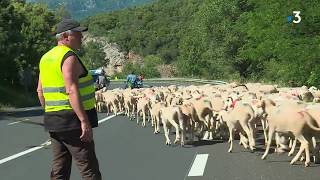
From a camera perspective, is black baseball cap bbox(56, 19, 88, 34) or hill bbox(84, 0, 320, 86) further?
hill bbox(84, 0, 320, 86)

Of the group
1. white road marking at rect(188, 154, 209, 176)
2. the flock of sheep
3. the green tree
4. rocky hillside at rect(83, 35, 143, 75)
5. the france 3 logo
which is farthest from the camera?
rocky hillside at rect(83, 35, 143, 75)

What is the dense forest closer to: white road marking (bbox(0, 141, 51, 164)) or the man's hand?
white road marking (bbox(0, 141, 51, 164))

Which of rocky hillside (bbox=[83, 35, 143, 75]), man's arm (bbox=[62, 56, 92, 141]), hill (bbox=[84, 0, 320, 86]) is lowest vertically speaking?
rocky hillside (bbox=[83, 35, 143, 75])

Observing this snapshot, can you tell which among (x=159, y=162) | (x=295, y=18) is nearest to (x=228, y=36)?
(x=295, y=18)

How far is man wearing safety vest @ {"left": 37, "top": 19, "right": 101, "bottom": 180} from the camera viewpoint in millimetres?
5559

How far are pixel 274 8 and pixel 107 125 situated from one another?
12.5 meters

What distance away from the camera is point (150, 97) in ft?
64.3

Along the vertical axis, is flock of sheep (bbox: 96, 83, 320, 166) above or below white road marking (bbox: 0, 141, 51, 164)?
above

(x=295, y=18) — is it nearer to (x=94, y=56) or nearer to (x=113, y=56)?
(x=94, y=56)

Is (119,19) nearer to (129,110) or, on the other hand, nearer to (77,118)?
(129,110)

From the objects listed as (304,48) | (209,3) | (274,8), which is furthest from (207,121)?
(209,3)

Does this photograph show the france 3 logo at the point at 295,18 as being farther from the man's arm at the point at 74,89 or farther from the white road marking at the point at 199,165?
the man's arm at the point at 74,89

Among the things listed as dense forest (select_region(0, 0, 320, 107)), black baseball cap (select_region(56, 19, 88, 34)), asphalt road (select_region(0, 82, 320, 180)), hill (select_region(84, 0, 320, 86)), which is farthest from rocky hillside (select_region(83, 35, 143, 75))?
black baseball cap (select_region(56, 19, 88, 34))

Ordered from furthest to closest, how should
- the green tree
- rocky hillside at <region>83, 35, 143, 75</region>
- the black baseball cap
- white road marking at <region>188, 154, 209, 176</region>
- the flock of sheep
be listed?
rocky hillside at <region>83, 35, 143, 75</region>, the green tree, the flock of sheep, white road marking at <region>188, 154, 209, 176</region>, the black baseball cap
